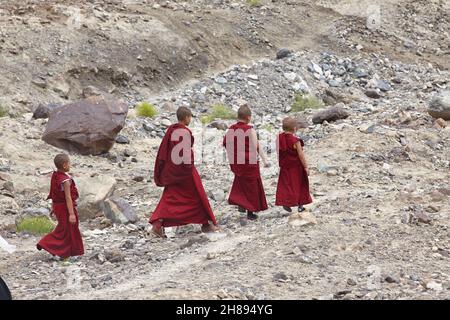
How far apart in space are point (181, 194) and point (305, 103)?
8.18 m

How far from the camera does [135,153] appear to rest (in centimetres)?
1446

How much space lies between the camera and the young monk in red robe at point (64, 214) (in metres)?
8.77

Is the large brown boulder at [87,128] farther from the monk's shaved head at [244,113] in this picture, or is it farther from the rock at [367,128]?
the monk's shaved head at [244,113]

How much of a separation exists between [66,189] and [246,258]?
1808mm

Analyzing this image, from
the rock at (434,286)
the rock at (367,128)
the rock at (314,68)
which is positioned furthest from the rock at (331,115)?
the rock at (434,286)

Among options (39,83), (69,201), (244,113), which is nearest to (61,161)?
(69,201)

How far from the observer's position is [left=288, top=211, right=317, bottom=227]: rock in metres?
9.20

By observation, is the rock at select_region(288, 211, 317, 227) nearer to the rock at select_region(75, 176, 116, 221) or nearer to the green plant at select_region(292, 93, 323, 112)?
the rock at select_region(75, 176, 116, 221)

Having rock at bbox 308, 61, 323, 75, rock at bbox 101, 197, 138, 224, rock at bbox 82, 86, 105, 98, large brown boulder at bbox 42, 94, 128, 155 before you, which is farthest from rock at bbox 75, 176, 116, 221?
rock at bbox 308, 61, 323, 75

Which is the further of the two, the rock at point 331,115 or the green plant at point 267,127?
the green plant at point 267,127

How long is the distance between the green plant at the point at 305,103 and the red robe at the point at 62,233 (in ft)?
28.6

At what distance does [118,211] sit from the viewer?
10.5 metres

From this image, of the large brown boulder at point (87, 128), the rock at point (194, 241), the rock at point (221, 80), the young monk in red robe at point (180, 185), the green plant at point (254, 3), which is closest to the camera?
the rock at point (194, 241)
